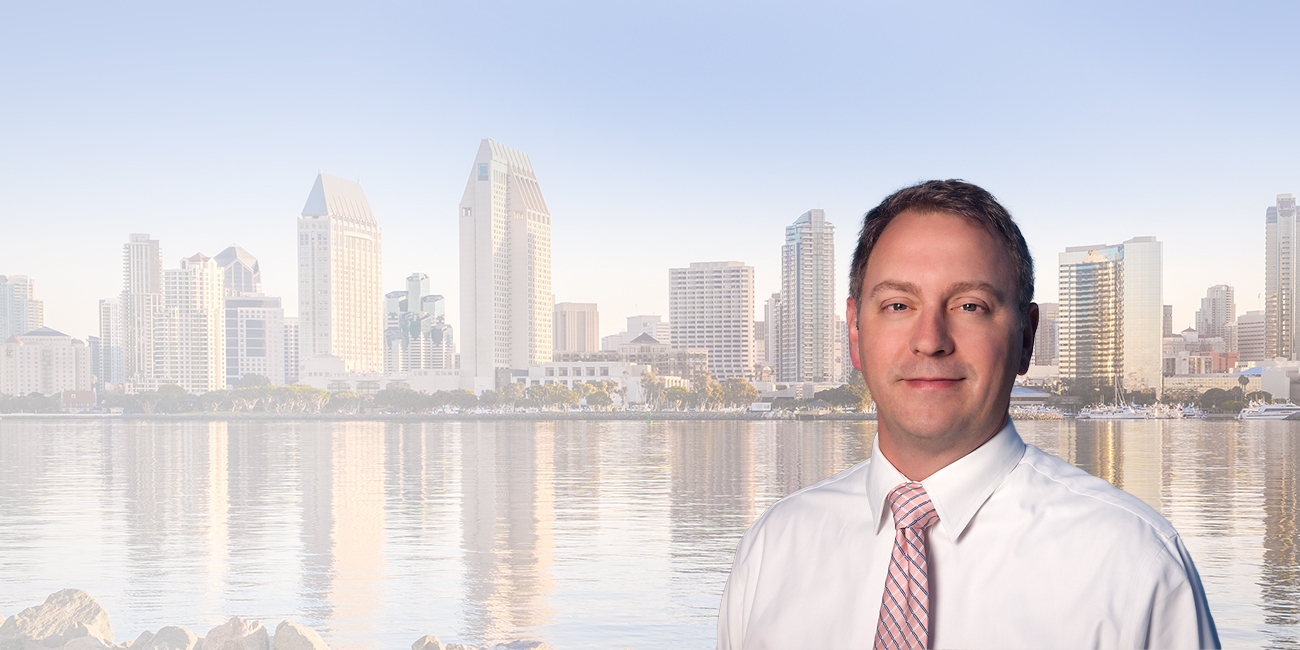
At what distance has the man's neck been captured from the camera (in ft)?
5.16

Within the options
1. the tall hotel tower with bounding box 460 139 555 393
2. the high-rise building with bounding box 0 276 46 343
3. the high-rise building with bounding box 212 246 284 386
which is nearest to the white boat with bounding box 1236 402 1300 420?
the tall hotel tower with bounding box 460 139 555 393

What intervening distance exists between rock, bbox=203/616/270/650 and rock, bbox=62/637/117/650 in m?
1.31

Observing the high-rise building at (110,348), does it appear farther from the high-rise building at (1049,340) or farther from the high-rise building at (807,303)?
the high-rise building at (1049,340)

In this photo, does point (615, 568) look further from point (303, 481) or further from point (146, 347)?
point (146, 347)

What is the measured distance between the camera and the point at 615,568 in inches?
709

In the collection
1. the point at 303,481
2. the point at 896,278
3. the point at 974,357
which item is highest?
the point at 896,278

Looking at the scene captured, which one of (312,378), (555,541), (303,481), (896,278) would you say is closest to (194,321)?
(312,378)

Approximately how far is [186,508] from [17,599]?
14914 mm

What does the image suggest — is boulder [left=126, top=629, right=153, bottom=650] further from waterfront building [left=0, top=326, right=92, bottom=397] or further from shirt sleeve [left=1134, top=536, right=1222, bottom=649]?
waterfront building [left=0, top=326, right=92, bottom=397]

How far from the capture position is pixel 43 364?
154 metres

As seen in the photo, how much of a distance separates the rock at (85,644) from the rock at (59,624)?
350mm

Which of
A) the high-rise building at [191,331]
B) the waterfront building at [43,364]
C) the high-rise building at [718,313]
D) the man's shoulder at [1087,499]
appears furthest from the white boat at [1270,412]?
the waterfront building at [43,364]

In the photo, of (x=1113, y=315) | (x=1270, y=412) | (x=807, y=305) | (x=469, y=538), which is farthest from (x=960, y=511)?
(x=807, y=305)

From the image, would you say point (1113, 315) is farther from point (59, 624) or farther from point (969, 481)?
point (969, 481)
